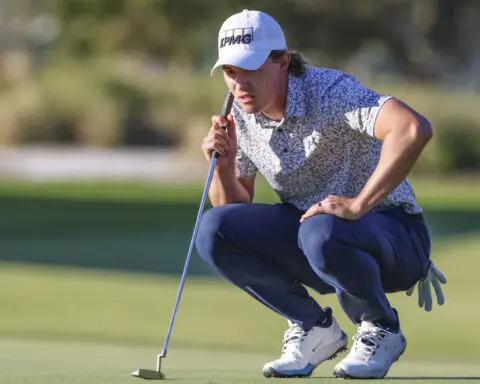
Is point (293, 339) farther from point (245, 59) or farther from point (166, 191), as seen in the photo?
point (166, 191)

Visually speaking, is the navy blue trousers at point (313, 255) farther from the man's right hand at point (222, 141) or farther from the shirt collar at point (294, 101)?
the shirt collar at point (294, 101)

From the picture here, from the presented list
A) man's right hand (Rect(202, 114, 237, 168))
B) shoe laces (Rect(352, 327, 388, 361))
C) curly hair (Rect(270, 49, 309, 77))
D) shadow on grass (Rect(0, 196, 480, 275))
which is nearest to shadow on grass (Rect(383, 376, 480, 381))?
shoe laces (Rect(352, 327, 388, 361))

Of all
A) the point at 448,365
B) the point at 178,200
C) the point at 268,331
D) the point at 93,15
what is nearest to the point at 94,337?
the point at 268,331

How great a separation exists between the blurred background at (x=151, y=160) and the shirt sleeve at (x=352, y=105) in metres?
1.35

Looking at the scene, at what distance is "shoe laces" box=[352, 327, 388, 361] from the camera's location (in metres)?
5.46

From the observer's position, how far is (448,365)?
6.64m

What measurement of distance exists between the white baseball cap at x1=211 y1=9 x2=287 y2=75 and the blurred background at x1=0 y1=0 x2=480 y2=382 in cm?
135

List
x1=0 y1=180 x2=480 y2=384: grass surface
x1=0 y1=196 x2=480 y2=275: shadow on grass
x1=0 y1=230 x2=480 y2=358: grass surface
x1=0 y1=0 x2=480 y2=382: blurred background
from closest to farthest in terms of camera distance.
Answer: x1=0 y1=180 x2=480 y2=384: grass surface → x1=0 y1=230 x2=480 y2=358: grass surface → x1=0 y1=0 x2=480 y2=382: blurred background → x1=0 y1=196 x2=480 y2=275: shadow on grass

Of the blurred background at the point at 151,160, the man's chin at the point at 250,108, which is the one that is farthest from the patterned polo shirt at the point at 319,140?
the blurred background at the point at 151,160

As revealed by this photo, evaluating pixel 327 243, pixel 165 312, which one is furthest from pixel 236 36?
pixel 165 312

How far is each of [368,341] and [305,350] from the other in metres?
0.32

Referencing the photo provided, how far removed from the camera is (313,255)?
5.30 metres

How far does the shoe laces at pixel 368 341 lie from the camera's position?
5.46 metres

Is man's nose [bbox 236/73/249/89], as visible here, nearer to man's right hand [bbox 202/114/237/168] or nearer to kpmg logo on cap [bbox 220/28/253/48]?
kpmg logo on cap [bbox 220/28/253/48]
